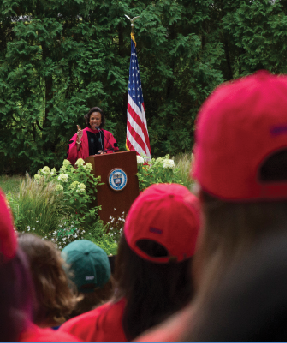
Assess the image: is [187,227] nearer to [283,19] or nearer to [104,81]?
[104,81]

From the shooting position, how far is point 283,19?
50.0 feet

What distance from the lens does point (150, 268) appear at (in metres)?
1.34

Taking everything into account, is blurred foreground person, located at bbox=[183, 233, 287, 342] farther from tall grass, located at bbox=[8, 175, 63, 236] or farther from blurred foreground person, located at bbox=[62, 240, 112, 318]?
tall grass, located at bbox=[8, 175, 63, 236]

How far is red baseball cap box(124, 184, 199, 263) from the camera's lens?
1.26 metres

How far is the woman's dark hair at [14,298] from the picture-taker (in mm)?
813

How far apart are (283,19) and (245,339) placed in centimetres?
1641

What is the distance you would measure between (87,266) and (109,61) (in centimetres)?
1315

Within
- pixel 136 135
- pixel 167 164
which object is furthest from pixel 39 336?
pixel 136 135

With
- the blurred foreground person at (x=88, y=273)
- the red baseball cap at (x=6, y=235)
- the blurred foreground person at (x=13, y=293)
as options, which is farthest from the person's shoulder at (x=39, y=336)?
the blurred foreground person at (x=88, y=273)

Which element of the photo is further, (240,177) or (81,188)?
(81,188)

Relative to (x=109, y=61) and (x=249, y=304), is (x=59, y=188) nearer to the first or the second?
(x=249, y=304)

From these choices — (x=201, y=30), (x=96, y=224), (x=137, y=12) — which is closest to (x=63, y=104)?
(x=137, y=12)

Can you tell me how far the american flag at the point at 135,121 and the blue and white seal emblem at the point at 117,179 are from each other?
2673 millimetres

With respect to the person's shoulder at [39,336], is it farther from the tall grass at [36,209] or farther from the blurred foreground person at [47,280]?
the tall grass at [36,209]
